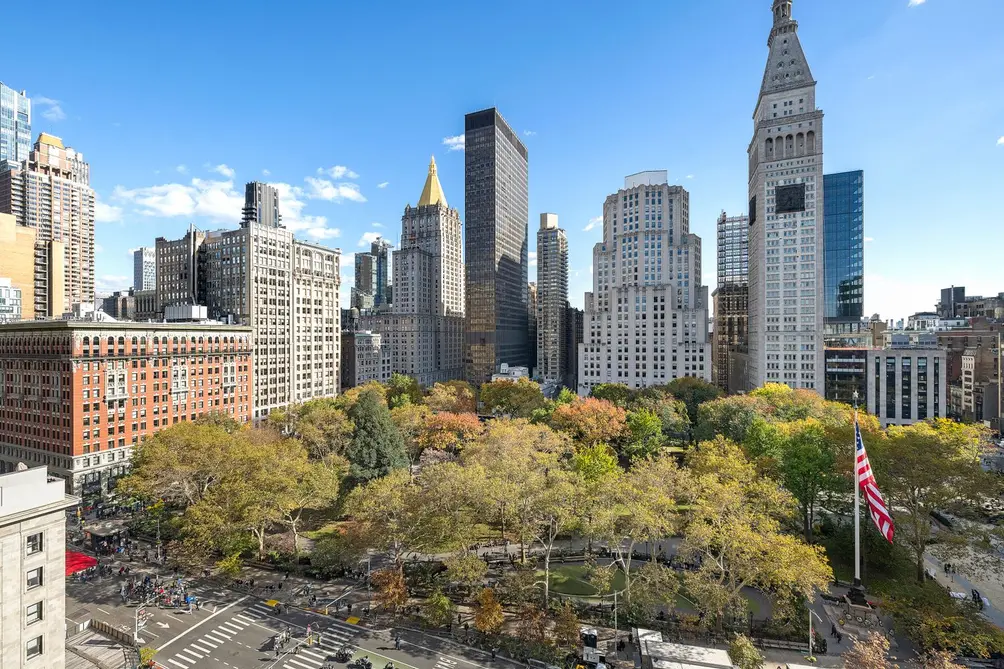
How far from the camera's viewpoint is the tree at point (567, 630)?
3812 cm

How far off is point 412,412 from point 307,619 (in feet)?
149

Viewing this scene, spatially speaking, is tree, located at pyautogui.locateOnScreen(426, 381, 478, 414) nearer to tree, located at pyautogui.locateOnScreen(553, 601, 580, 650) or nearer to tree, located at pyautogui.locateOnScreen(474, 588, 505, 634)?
tree, located at pyautogui.locateOnScreen(474, 588, 505, 634)

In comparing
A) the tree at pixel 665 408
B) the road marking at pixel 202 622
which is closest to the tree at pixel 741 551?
the road marking at pixel 202 622

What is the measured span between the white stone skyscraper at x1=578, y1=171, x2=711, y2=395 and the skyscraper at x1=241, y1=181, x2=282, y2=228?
10273cm

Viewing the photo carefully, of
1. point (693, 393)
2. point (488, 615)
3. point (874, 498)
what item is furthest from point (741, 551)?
point (693, 393)

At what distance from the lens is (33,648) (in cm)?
3120

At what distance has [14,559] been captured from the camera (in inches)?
1187

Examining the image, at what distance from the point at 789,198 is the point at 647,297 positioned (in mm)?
44690

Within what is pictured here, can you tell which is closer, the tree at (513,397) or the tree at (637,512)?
the tree at (637,512)

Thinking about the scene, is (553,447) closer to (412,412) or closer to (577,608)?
(577,608)

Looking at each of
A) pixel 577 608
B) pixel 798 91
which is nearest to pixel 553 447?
pixel 577 608

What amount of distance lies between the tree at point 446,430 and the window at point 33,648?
185 feet

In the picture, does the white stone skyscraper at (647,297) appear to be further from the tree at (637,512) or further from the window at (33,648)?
the window at (33,648)

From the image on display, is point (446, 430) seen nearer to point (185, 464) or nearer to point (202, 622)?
point (185, 464)
